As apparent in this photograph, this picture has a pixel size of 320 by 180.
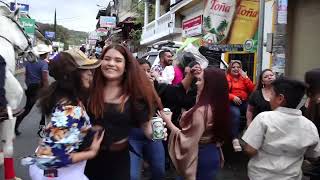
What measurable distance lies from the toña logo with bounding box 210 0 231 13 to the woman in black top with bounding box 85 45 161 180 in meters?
8.80

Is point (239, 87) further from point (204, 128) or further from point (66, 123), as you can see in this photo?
point (66, 123)

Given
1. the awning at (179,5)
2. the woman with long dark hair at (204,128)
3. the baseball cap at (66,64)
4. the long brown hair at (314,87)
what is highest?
the awning at (179,5)

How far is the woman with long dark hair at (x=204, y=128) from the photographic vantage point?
4113mm

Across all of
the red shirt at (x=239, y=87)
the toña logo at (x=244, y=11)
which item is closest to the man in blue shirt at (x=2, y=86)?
the red shirt at (x=239, y=87)

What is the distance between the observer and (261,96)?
21.0ft

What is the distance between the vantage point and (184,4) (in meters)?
23.2

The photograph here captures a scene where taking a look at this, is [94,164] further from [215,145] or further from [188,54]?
[188,54]

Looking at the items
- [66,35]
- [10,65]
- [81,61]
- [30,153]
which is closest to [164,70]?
[10,65]

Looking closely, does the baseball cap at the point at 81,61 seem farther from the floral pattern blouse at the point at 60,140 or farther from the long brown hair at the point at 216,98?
the long brown hair at the point at 216,98

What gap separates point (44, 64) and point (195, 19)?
39.9 ft

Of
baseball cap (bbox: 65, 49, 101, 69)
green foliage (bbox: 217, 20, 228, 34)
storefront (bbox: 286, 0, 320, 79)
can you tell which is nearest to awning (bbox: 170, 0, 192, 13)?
green foliage (bbox: 217, 20, 228, 34)

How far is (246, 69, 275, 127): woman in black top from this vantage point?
636 cm

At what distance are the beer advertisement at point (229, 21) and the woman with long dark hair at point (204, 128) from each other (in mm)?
6765

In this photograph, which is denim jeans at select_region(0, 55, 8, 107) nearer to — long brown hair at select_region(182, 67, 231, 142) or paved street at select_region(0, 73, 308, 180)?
paved street at select_region(0, 73, 308, 180)
